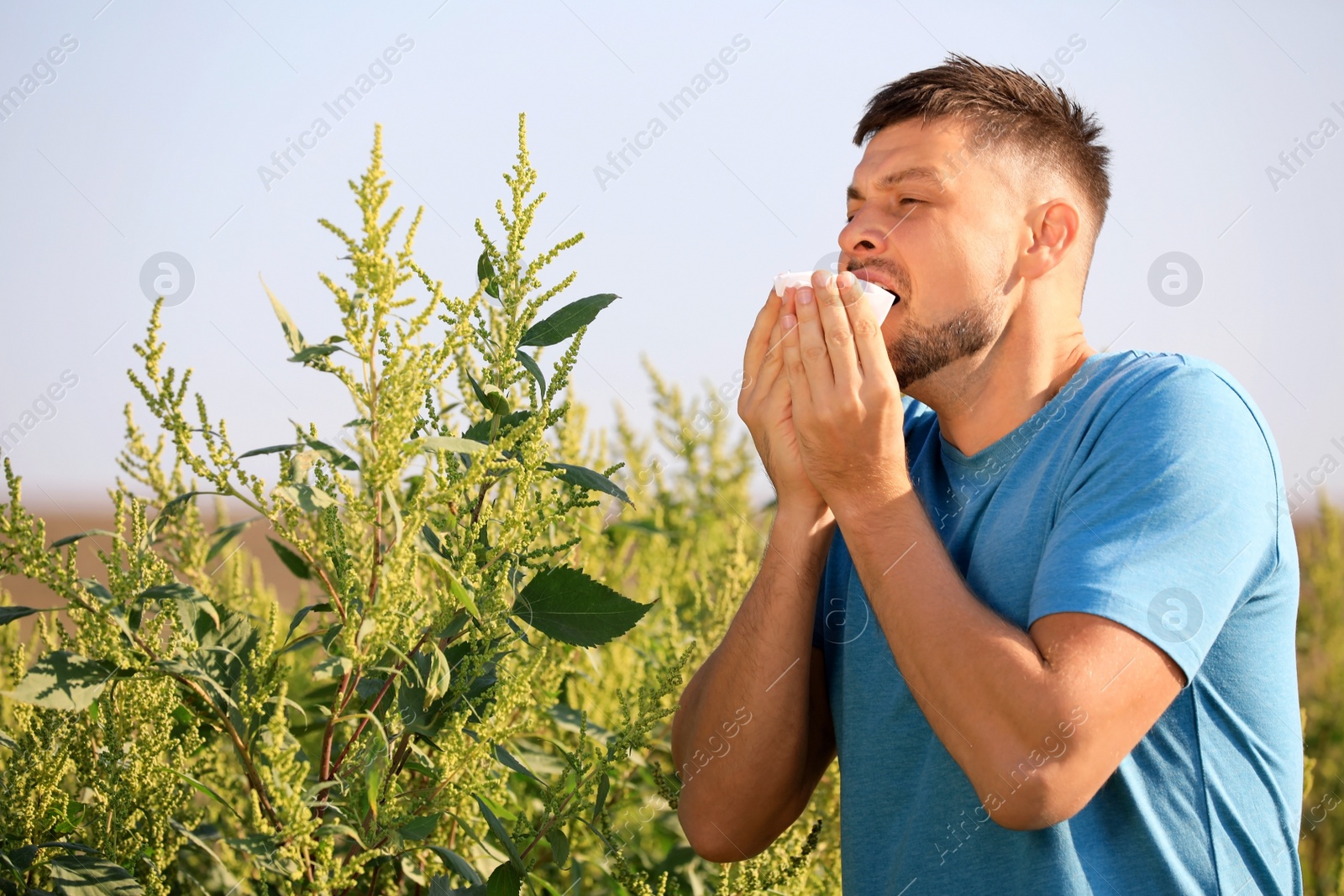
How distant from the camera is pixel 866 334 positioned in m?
1.89

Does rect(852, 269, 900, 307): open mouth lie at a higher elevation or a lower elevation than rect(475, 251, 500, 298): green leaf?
lower

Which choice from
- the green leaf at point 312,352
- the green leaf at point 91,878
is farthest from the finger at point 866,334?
the green leaf at point 91,878

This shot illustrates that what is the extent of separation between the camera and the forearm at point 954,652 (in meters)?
1.46

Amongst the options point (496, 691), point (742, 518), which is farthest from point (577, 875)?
point (742, 518)

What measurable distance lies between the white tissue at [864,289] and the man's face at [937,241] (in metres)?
0.07

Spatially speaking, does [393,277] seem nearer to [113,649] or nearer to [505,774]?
[113,649]

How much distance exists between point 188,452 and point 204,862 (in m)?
1.14

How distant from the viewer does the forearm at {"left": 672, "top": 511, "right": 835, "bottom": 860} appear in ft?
6.59

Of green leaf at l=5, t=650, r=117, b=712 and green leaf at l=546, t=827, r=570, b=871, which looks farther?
green leaf at l=546, t=827, r=570, b=871

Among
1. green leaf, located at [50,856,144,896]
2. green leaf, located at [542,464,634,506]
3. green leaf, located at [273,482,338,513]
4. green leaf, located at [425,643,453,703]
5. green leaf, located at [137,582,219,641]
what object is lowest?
green leaf, located at [425,643,453,703]

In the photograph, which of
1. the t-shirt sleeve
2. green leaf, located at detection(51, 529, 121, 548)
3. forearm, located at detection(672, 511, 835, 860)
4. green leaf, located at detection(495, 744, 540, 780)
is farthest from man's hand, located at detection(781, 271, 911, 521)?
green leaf, located at detection(51, 529, 121, 548)

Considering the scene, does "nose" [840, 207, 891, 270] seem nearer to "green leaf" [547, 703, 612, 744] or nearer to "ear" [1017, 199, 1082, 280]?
"ear" [1017, 199, 1082, 280]

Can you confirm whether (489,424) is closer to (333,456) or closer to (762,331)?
(333,456)

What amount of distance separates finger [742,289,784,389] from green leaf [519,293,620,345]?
1.63 ft
